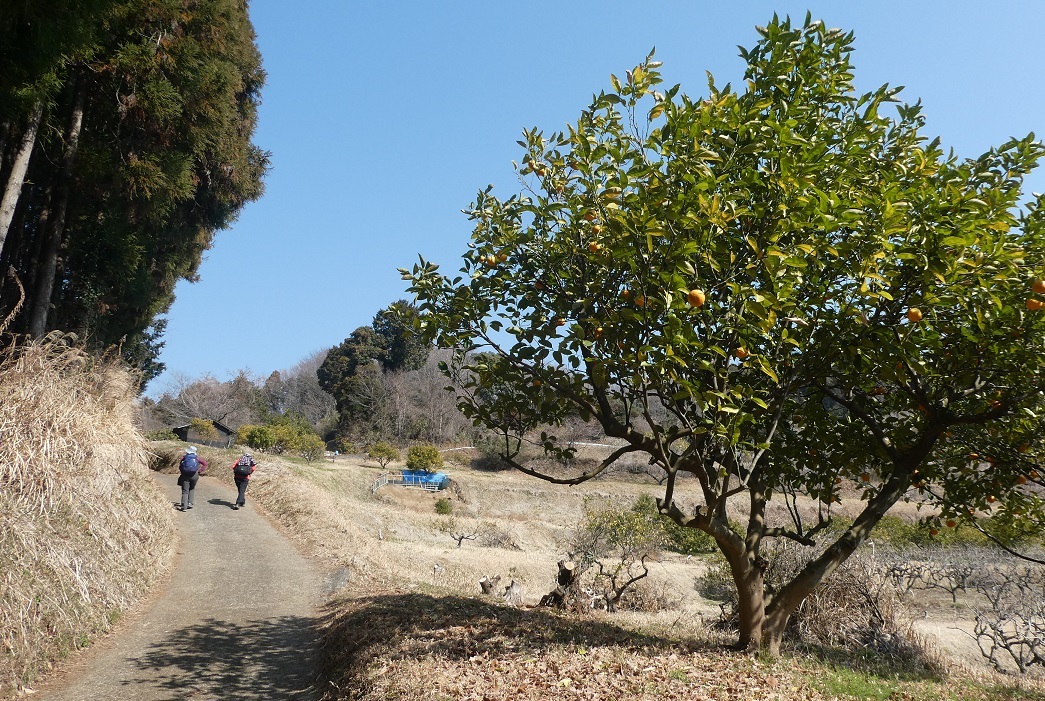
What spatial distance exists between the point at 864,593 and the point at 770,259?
6954 mm

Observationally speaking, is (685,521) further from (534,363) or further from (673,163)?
(673,163)

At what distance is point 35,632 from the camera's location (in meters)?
5.81

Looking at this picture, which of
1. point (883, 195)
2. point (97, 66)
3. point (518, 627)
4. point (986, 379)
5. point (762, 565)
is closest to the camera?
point (883, 195)

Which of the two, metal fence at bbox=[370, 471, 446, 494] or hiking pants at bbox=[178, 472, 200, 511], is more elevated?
hiking pants at bbox=[178, 472, 200, 511]

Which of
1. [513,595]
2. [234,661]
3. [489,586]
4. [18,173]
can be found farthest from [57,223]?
[513,595]

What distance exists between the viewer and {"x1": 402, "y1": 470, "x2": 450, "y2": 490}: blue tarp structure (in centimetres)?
3331

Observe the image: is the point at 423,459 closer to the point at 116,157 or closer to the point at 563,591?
the point at 116,157

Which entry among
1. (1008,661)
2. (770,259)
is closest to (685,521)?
(770,259)

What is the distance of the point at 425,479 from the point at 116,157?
79.3 ft

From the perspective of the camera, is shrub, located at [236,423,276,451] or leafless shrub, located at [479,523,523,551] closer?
leafless shrub, located at [479,523,523,551]

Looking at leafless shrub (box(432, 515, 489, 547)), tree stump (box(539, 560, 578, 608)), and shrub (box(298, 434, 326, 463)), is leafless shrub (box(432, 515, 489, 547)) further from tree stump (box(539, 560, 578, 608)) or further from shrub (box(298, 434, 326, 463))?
tree stump (box(539, 560, 578, 608))

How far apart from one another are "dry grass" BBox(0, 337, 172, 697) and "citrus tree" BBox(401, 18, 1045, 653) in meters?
4.24

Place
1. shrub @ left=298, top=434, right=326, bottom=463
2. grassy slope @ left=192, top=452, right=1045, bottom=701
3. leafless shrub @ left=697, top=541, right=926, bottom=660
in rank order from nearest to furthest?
1. grassy slope @ left=192, top=452, right=1045, bottom=701
2. leafless shrub @ left=697, top=541, right=926, bottom=660
3. shrub @ left=298, top=434, right=326, bottom=463

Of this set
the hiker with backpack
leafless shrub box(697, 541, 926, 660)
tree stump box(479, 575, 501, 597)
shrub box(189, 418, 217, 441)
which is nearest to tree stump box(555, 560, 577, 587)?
tree stump box(479, 575, 501, 597)
